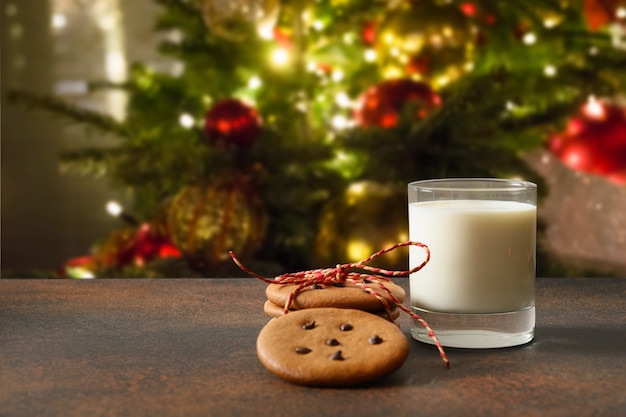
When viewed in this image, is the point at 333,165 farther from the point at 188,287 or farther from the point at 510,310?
the point at 510,310

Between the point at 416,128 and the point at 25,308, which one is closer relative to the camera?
the point at 25,308

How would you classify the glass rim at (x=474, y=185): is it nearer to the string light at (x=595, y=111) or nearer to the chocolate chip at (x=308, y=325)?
the chocolate chip at (x=308, y=325)

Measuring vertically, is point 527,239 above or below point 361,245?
above

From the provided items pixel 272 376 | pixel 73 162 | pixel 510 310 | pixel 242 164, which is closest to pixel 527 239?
pixel 510 310

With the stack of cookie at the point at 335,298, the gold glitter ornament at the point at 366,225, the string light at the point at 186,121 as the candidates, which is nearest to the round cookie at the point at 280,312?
the stack of cookie at the point at 335,298

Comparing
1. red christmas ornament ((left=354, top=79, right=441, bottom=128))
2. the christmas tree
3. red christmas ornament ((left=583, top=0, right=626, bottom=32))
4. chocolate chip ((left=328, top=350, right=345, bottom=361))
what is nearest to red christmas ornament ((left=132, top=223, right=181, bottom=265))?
the christmas tree

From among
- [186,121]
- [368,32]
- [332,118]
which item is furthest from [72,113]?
[368,32]

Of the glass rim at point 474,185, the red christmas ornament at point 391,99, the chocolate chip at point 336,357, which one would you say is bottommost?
the chocolate chip at point 336,357

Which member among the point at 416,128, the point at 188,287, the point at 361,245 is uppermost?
the point at 416,128
